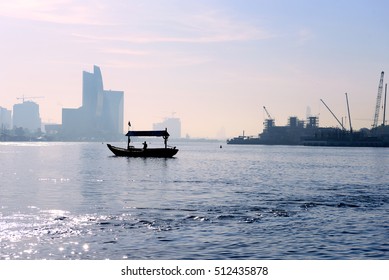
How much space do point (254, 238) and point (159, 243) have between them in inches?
201

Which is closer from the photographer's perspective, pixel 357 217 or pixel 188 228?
pixel 188 228

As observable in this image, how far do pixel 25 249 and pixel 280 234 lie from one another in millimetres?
13207

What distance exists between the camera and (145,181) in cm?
6581

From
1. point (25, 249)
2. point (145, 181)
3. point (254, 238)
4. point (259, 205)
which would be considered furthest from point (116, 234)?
point (145, 181)

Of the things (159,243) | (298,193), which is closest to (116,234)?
(159,243)

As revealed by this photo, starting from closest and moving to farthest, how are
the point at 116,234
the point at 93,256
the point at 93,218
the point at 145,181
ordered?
the point at 93,256
the point at 116,234
the point at 93,218
the point at 145,181

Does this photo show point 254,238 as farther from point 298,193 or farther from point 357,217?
point 298,193

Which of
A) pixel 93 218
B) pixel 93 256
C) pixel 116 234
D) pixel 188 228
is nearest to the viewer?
pixel 93 256

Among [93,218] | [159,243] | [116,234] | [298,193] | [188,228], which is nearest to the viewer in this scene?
[159,243]

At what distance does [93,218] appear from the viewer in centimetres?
3422

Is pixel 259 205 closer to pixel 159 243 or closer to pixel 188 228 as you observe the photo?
pixel 188 228

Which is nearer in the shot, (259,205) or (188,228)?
(188,228)

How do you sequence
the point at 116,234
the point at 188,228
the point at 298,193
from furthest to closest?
1. the point at 298,193
2. the point at 188,228
3. the point at 116,234

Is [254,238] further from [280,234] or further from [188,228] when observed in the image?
[188,228]
